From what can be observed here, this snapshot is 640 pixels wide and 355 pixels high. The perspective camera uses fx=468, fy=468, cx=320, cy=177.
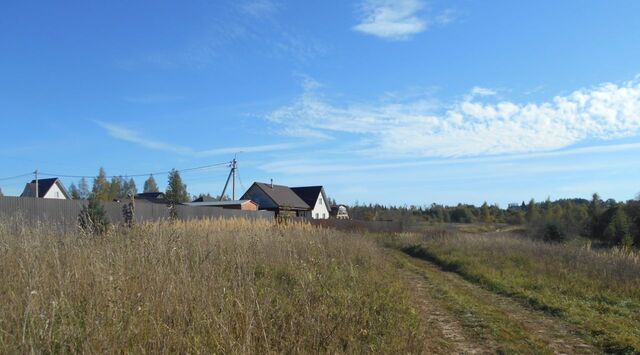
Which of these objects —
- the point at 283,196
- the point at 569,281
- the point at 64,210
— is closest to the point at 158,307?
the point at 569,281

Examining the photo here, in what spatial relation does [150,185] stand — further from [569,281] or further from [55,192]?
[569,281]

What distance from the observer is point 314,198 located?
2336 inches

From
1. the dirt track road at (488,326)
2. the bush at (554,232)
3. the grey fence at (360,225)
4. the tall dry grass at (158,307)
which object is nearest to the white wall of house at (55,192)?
the grey fence at (360,225)

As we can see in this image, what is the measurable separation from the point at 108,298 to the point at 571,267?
14.9m

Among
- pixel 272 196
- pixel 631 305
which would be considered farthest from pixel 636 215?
pixel 631 305

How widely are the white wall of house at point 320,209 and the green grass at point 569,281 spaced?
120ft

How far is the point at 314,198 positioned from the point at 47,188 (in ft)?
98.7

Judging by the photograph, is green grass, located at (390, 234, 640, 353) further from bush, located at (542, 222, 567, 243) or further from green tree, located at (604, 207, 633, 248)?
green tree, located at (604, 207, 633, 248)

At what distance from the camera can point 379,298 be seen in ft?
24.7

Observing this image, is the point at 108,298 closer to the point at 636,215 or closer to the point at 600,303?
the point at 600,303

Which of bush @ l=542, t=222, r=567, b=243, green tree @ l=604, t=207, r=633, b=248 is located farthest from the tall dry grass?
green tree @ l=604, t=207, r=633, b=248

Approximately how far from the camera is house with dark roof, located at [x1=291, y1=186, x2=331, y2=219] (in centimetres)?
5859

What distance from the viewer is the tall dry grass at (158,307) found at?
3.65 meters

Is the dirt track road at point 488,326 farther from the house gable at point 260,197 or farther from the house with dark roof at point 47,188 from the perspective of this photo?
the house with dark roof at point 47,188
